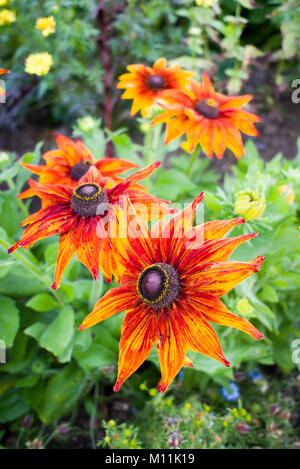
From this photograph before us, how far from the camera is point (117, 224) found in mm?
670

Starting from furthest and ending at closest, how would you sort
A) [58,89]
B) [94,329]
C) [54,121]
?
[54,121] → [58,89] → [94,329]

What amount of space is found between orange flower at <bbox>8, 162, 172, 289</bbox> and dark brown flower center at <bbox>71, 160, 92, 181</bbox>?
0.68 feet

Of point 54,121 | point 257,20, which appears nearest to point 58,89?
point 54,121

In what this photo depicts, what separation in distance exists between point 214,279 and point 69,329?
0.41 m

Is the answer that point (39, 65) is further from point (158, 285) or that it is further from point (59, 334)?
point (158, 285)

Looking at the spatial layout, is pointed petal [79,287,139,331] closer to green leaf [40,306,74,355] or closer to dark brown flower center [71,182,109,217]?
dark brown flower center [71,182,109,217]

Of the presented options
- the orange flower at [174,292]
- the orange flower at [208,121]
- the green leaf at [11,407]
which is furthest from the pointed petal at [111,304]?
the green leaf at [11,407]

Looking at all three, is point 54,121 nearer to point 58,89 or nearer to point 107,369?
point 58,89

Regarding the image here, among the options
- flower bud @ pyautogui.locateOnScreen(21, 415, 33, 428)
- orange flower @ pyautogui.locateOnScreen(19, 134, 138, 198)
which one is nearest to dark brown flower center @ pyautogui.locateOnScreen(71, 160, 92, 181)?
orange flower @ pyautogui.locateOnScreen(19, 134, 138, 198)

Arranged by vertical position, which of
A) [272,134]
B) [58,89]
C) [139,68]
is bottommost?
[272,134]

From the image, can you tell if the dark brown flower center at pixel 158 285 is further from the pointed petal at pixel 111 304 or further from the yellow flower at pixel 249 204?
the yellow flower at pixel 249 204

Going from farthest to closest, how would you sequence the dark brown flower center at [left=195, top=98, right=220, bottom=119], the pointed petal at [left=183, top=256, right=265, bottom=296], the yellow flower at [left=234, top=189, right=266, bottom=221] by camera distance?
the dark brown flower center at [left=195, top=98, right=220, bottom=119] < the yellow flower at [left=234, top=189, right=266, bottom=221] < the pointed petal at [left=183, top=256, right=265, bottom=296]

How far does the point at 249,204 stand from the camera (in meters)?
0.80

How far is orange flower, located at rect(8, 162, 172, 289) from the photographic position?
0.67m
